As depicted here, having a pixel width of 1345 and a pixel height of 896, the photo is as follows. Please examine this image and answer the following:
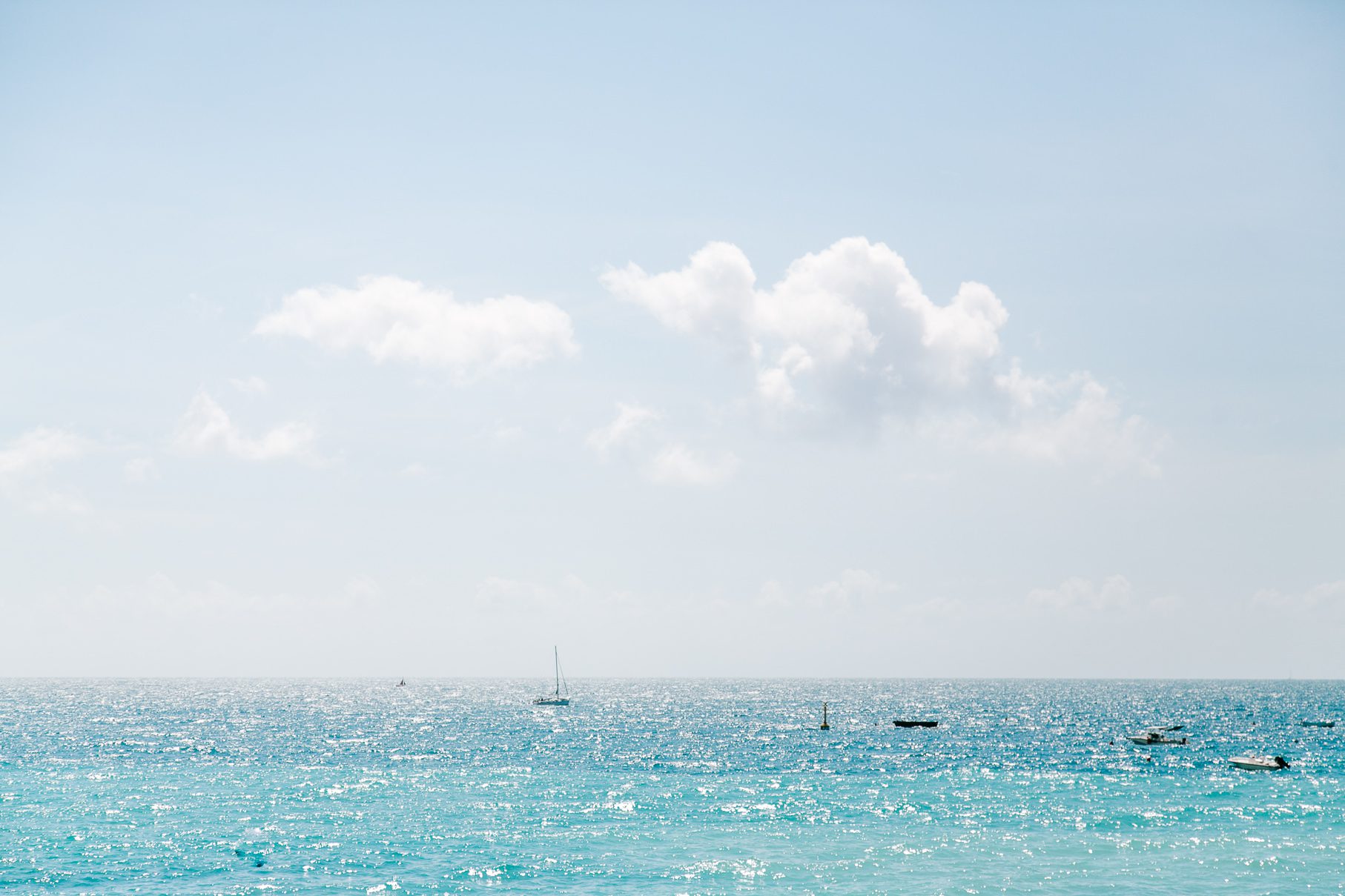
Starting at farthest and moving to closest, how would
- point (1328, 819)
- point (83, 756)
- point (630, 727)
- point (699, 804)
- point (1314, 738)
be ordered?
point (630, 727) → point (1314, 738) → point (83, 756) → point (699, 804) → point (1328, 819)

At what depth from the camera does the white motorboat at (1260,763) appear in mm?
101438

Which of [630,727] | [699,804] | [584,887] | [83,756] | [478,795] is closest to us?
[584,887]

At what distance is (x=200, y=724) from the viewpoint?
573 ft

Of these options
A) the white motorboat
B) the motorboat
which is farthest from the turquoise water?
the white motorboat

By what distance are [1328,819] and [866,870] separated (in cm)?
3789

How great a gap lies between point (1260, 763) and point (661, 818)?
6352cm

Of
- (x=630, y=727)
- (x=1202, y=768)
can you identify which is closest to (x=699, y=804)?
(x=1202, y=768)

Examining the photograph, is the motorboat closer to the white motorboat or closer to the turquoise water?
the turquoise water

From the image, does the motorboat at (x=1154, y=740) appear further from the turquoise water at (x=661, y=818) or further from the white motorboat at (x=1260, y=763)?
the white motorboat at (x=1260, y=763)

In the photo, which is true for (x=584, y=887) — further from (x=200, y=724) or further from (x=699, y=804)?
(x=200, y=724)

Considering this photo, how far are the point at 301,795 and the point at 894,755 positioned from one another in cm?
6392

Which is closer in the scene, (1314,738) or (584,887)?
(584,887)

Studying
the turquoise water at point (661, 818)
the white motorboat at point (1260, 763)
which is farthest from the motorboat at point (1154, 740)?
the white motorboat at point (1260, 763)

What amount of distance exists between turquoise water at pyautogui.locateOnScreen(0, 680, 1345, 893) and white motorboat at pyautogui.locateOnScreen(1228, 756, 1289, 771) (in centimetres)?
142
